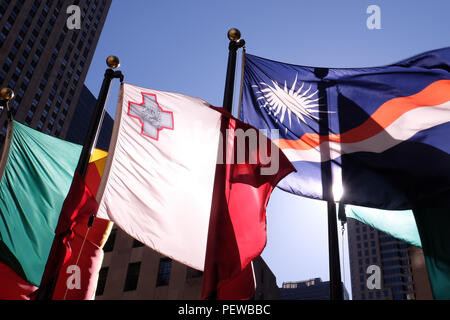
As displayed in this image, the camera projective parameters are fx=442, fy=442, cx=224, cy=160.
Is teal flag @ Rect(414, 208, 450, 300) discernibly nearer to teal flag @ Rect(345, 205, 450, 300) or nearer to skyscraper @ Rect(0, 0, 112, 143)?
teal flag @ Rect(345, 205, 450, 300)

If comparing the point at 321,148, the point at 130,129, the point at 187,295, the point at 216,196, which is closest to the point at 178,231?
the point at 216,196

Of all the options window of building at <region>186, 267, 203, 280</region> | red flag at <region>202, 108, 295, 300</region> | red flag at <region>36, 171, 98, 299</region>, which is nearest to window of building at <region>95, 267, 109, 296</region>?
window of building at <region>186, 267, 203, 280</region>

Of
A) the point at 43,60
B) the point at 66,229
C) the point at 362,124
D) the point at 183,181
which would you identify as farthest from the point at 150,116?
the point at 43,60

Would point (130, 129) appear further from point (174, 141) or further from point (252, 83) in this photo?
point (252, 83)

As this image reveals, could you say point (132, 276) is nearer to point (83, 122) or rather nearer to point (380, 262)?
point (83, 122)

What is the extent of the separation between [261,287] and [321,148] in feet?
144

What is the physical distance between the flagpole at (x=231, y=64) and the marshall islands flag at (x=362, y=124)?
98 centimetres

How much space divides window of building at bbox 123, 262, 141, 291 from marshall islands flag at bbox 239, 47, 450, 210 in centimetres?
3359

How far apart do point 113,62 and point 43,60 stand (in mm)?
89597

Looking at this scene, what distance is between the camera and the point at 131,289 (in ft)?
132

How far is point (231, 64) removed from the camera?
9.51 m

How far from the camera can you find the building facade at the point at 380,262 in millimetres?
155500

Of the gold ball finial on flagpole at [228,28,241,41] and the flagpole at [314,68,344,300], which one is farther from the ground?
the gold ball finial on flagpole at [228,28,241,41]

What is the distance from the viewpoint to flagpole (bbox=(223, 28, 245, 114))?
8836 mm
